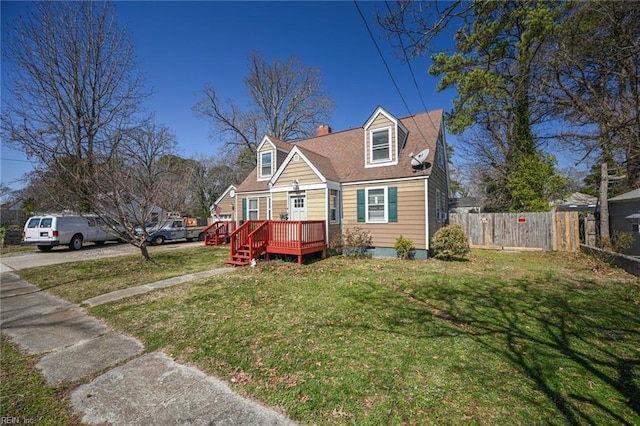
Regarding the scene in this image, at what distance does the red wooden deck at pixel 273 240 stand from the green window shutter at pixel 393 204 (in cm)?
318

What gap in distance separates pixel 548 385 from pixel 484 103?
1972 centimetres

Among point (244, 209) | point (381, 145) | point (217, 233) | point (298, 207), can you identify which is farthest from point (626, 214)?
point (217, 233)

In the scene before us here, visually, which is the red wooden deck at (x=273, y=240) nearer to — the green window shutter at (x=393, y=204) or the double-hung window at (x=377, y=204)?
the double-hung window at (x=377, y=204)

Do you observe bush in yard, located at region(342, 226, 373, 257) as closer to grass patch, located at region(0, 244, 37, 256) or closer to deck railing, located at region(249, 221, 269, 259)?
deck railing, located at region(249, 221, 269, 259)

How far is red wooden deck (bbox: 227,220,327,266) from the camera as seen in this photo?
9672 millimetres

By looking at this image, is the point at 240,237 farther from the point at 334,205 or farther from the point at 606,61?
the point at 606,61

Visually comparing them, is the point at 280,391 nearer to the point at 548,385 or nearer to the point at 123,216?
the point at 548,385

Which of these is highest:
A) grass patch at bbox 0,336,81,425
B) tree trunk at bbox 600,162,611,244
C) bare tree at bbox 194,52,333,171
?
bare tree at bbox 194,52,333,171

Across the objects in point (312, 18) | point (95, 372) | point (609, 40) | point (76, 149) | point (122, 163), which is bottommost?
point (95, 372)

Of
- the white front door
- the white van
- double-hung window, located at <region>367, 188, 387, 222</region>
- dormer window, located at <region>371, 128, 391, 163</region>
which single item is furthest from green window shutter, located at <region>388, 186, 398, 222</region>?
the white van

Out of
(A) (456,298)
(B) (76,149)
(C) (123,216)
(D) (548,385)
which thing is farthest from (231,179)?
(D) (548,385)

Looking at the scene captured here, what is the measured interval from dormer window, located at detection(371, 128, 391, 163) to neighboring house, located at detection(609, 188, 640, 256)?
8527mm

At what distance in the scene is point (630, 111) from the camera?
8469mm

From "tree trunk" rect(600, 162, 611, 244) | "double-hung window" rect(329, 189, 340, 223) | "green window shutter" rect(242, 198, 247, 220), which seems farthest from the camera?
"green window shutter" rect(242, 198, 247, 220)
